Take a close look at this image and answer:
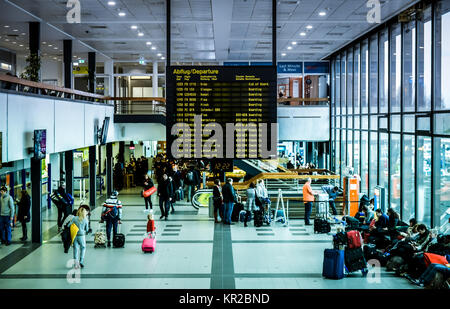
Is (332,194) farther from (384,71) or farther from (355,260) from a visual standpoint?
(355,260)

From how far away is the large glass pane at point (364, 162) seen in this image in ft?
63.1

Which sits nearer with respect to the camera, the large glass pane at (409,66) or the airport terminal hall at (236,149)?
the airport terminal hall at (236,149)

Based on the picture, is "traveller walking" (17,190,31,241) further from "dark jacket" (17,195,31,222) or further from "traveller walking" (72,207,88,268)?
"traveller walking" (72,207,88,268)

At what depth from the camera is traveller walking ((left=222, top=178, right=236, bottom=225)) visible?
15656mm

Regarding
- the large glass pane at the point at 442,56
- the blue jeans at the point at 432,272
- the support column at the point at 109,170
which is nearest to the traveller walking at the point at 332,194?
the large glass pane at the point at 442,56

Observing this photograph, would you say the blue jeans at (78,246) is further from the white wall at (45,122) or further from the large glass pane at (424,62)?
the large glass pane at (424,62)

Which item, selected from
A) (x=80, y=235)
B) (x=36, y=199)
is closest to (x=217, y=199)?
(x=36, y=199)

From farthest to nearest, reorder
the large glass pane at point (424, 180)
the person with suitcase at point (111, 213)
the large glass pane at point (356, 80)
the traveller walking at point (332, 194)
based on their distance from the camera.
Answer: the large glass pane at point (356, 80)
the traveller walking at point (332, 194)
the large glass pane at point (424, 180)
the person with suitcase at point (111, 213)

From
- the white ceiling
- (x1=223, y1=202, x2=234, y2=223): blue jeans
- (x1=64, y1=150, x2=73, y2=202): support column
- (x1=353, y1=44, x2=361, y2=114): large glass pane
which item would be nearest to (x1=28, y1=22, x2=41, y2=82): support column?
the white ceiling

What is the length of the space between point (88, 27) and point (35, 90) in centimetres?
484

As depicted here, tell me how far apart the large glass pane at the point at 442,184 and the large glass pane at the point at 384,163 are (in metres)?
4.01

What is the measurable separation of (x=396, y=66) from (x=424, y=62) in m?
2.44

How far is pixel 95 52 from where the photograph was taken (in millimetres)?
24984
